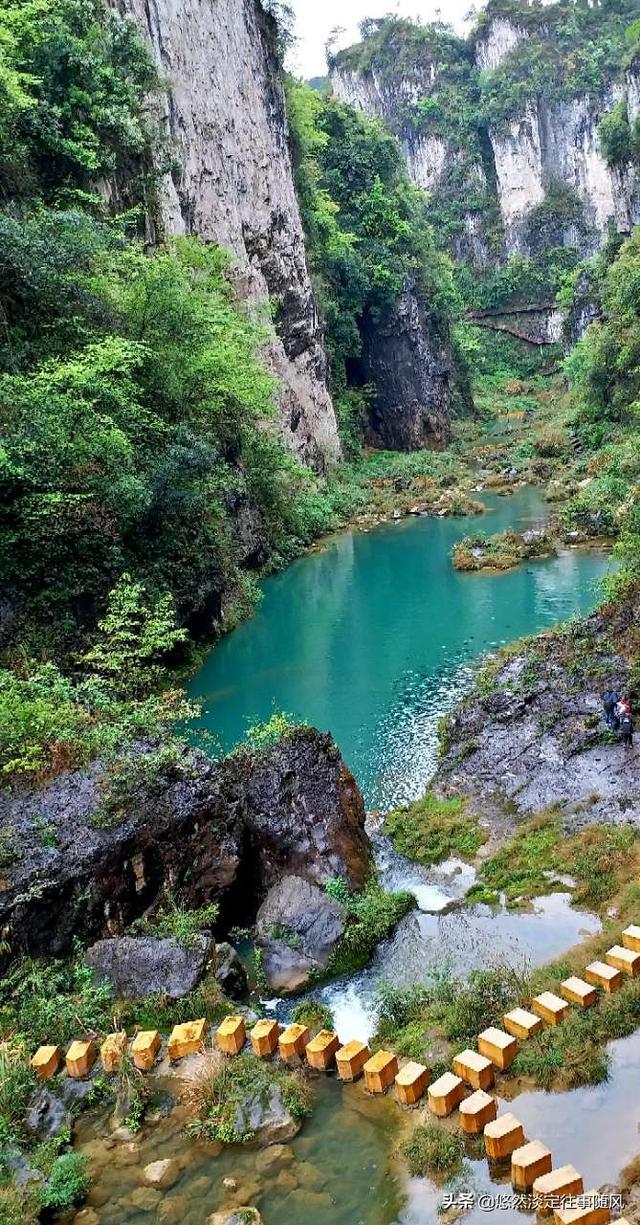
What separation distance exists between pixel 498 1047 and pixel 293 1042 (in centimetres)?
149

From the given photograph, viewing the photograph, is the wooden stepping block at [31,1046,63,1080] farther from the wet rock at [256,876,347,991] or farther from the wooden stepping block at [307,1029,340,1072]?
the wet rock at [256,876,347,991]

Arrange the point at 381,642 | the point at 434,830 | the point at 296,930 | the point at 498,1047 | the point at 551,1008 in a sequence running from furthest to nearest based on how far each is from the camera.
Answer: the point at 381,642 < the point at 434,830 < the point at 296,930 < the point at 551,1008 < the point at 498,1047

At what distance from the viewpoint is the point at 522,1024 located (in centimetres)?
554

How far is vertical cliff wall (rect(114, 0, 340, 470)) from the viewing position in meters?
26.5

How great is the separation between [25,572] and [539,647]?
29.6ft

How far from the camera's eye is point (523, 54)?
62.5m

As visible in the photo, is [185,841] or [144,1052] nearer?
[144,1052]

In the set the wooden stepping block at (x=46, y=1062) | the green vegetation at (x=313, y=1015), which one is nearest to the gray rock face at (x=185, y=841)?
the wooden stepping block at (x=46, y=1062)

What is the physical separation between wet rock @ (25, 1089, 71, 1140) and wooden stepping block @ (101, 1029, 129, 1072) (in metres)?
0.37

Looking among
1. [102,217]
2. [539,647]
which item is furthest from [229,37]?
[539,647]

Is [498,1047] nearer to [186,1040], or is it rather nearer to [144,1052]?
[186,1040]

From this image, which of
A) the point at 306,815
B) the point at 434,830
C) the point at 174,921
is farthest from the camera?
the point at 434,830

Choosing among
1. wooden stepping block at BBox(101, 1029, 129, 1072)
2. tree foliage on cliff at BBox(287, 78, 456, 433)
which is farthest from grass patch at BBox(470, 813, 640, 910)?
tree foliage on cliff at BBox(287, 78, 456, 433)

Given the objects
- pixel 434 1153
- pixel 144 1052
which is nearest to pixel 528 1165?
pixel 434 1153
